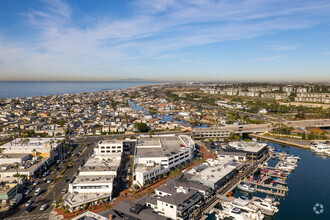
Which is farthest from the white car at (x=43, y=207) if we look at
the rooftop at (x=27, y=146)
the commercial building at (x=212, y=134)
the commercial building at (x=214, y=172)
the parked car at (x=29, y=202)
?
the commercial building at (x=212, y=134)

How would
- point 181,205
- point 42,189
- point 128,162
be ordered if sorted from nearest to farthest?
1. point 181,205
2. point 42,189
3. point 128,162

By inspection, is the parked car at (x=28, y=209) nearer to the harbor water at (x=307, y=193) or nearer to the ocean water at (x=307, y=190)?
the harbor water at (x=307, y=193)

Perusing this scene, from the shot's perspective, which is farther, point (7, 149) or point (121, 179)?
point (7, 149)

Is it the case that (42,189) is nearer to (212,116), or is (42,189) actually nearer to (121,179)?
(121,179)

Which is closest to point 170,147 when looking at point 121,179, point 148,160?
point 148,160

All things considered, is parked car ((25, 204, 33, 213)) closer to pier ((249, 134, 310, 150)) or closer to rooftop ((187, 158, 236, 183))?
rooftop ((187, 158, 236, 183))
